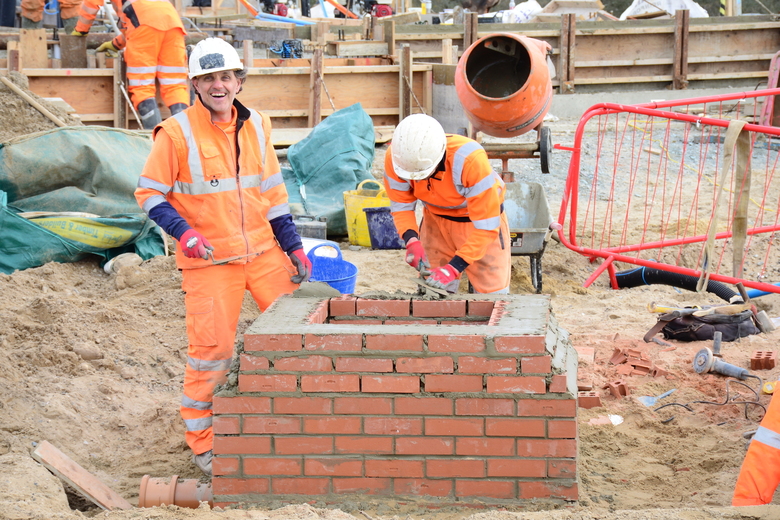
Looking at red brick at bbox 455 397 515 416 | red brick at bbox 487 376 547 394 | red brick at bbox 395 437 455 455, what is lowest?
red brick at bbox 395 437 455 455

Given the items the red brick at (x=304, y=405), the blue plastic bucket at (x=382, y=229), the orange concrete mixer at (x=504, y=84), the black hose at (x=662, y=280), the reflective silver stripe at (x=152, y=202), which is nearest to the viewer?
the red brick at (x=304, y=405)

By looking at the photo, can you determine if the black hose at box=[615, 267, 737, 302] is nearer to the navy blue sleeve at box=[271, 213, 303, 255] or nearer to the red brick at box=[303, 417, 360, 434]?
the navy blue sleeve at box=[271, 213, 303, 255]

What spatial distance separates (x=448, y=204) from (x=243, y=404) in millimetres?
2031

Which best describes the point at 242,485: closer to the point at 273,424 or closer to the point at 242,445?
the point at 242,445

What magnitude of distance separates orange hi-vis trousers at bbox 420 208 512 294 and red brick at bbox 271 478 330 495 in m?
1.87

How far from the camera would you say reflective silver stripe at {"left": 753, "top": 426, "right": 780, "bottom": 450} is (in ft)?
10.5

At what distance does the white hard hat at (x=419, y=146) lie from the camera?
4.68 metres

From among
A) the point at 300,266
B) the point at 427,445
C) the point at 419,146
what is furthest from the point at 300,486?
the point at 419,146

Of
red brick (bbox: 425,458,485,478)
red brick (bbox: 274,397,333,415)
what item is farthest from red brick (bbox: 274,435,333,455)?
red brick (bbox: 425,458,485,478)

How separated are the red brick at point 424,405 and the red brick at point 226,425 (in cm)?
69

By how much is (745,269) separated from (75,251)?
20.4 ft

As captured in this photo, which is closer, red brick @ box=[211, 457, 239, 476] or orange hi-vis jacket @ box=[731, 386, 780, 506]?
orange hi-vis jacket @ box=[731, 386, 780, 506]

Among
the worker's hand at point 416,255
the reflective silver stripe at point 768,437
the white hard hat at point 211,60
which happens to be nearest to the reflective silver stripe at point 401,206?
the worker's hand at point 416,255

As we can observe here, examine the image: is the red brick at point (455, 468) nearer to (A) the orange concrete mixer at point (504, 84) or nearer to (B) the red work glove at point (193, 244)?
(B) the red work glove at point (193, 244)
